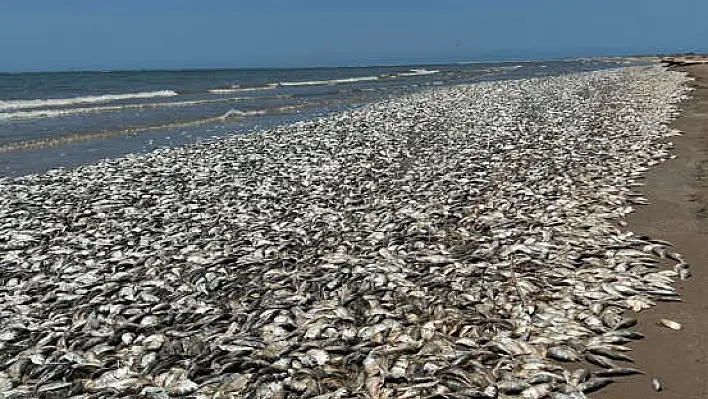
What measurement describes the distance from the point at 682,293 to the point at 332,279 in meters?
3.95

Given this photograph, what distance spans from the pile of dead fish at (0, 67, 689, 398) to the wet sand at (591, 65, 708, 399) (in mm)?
208

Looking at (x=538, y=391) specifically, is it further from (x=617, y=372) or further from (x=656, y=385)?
(x=656, y=385)

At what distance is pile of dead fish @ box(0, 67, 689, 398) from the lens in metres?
5.26

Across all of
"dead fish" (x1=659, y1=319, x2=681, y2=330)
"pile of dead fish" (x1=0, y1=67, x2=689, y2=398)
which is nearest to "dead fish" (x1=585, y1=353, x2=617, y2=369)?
"pile of dead fish" (x1=0, y1=67, x2=689, y2=398)

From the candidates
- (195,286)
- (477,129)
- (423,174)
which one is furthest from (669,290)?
(477,129)

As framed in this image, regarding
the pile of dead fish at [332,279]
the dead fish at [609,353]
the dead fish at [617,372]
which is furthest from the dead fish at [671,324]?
the dead fish at [617,372]

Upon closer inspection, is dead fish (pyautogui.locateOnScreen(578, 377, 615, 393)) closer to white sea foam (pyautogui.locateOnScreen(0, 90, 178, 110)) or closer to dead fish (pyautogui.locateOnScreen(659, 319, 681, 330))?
dead fish (pyautogui.locateOnScreen(659, 319, 681, 330))

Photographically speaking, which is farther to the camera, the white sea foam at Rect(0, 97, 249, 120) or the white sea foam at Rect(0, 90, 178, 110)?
the white sea foam at Rect(0, 90, 178, 110)

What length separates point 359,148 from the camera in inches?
720

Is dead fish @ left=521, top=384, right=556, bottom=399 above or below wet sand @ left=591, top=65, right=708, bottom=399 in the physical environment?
above

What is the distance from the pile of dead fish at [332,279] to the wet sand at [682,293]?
8.2 inches

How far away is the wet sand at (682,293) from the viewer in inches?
203

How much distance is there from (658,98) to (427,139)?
16687 mm

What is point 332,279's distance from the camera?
7.31 meters
